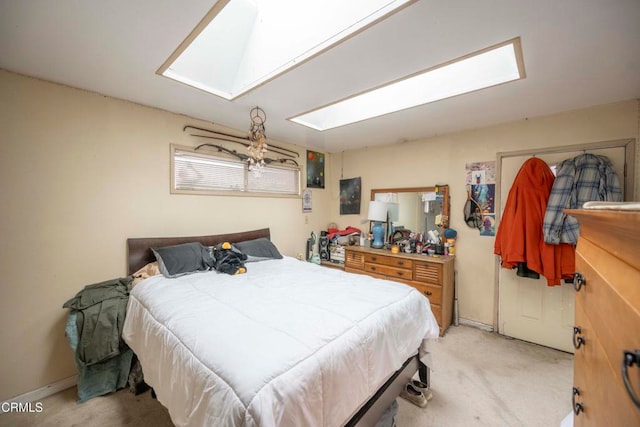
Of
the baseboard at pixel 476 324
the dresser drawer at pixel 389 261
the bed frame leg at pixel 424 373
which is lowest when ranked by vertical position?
the baseboard at pixel 476 324

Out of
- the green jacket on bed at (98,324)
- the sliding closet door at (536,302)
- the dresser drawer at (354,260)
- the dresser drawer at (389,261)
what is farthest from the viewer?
the dresser drawer at (354,260)

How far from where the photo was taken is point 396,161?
366cm

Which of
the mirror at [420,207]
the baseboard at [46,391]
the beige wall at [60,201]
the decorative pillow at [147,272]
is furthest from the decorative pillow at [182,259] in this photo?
the mirror at [420,207]

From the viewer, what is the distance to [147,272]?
230 cm

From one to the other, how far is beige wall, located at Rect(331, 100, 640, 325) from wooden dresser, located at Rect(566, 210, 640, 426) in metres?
2.25

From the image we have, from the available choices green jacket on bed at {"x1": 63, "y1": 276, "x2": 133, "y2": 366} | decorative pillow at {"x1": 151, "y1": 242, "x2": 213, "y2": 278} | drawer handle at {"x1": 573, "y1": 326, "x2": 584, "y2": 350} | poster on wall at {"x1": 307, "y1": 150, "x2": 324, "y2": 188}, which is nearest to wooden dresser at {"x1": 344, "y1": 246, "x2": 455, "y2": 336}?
poster on wall at {"x1": 307, "y1": 150, "x2": 324, "y2": 188}

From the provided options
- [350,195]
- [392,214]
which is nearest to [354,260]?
[392,214]

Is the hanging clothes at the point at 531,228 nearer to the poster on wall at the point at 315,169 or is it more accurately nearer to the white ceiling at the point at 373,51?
the white ceiling at the point at 373,51

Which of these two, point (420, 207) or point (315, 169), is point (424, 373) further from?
point (315, 169)

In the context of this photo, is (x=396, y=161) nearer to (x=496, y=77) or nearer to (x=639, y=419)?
(x=496, y=77)

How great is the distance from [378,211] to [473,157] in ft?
4.36

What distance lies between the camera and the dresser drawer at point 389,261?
3.03 metres

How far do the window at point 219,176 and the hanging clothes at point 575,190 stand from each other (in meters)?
3.11

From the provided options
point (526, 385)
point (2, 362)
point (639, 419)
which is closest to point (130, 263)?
point (2, 362)
